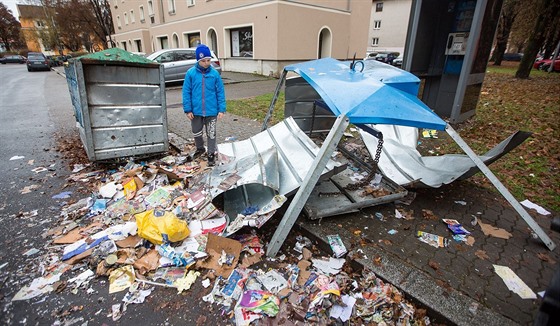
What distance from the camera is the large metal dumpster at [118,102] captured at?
155 inches

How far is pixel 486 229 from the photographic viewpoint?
2947mm

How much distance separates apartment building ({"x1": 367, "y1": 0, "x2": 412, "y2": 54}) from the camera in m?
35.6

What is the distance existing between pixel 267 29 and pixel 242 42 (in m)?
3.15

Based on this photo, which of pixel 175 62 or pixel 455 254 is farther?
pixel 175 62

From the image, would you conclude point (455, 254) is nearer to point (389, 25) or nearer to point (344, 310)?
point (344, 310)

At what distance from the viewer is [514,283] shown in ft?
7.47

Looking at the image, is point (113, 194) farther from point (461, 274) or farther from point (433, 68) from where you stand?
point (433, 68)

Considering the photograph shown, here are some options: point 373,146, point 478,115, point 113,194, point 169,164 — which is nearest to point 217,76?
point 169,164

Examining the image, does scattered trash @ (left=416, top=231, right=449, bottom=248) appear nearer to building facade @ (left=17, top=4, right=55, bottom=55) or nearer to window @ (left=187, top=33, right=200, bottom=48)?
window @ (left=187, top=33, right=200, bottom=48)

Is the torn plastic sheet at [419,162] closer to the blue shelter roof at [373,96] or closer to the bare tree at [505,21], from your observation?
the blue shelter roof at [373,96]

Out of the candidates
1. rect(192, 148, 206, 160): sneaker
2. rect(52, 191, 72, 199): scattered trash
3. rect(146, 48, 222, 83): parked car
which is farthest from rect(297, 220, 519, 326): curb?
rect(146, 48, 222, 83): parked car

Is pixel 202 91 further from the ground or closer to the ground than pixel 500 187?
further from the ground

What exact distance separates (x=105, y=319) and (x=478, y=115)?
26.1 feet

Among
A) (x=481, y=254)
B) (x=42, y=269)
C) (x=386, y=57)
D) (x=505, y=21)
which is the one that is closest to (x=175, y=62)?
(x=42, y=269)
